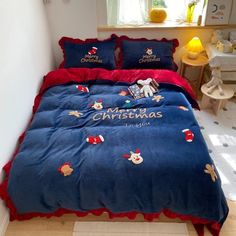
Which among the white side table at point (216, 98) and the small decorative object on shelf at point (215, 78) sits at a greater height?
the small decorative object on shelf at point (215, 78)

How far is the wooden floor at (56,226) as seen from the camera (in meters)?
1.62

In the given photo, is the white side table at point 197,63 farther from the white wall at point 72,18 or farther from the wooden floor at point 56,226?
the wooden floor at point 56,226

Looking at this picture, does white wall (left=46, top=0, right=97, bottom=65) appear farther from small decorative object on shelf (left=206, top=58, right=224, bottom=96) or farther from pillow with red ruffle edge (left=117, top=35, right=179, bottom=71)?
small decorative object on shelf (left=206, top=58, right=224, bottom=96)

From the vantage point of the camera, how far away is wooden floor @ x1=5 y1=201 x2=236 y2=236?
1621 millimetres

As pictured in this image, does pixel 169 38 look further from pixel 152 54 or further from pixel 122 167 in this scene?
pixel 122 167

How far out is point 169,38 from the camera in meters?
2.71

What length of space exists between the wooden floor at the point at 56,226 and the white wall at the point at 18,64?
0.10 metres

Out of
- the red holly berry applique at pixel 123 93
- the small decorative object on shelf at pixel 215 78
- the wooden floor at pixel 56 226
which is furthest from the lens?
the small decorative object on shelf at pixel 215 78

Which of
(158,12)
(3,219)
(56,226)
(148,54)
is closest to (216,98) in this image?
(148,54)

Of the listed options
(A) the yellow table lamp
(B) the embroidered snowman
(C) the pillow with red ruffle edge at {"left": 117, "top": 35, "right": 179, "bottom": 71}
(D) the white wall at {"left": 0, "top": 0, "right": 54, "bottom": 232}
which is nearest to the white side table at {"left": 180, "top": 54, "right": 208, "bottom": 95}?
(A) the yellow table lamp

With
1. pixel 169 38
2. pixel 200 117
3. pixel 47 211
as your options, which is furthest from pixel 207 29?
pixel 47 211

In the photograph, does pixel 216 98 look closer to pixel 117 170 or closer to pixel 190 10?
pixel 190 10

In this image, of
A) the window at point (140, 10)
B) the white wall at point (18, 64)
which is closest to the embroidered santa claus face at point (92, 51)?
the window at point (140, 10)

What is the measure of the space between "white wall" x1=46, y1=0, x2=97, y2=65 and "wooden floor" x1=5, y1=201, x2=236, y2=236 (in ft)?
6.27
